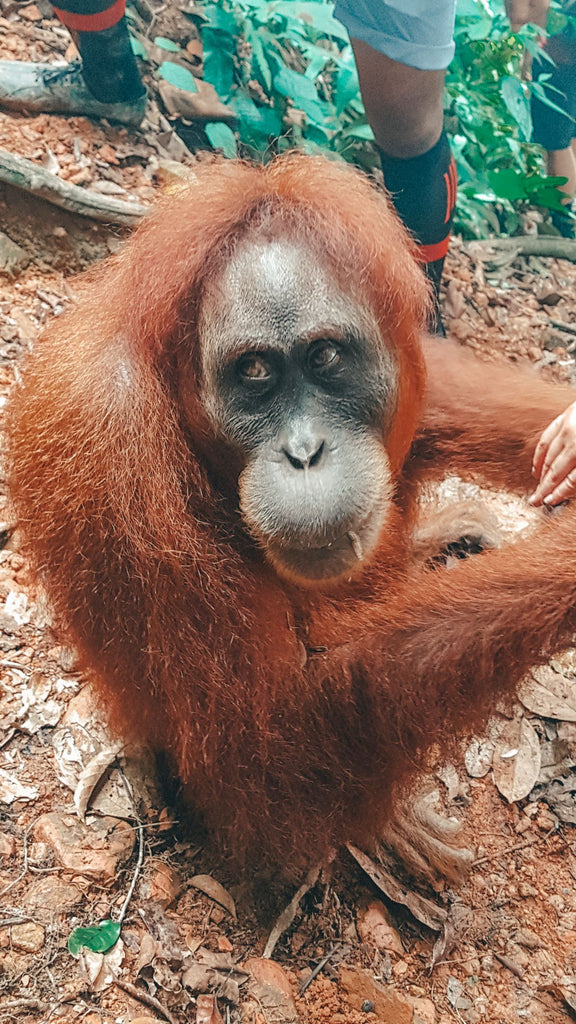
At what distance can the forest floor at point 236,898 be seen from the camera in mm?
1761

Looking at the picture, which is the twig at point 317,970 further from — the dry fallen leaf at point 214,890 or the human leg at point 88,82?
the human leg at point 88,82

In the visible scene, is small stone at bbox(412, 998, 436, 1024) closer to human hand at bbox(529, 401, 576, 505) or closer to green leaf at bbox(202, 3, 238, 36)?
human hand at bbox(529, 401, 576, 505)

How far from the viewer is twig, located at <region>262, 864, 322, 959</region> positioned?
1933mm

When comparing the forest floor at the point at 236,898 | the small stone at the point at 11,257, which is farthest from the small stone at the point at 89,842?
the small stone at the point at 11,257

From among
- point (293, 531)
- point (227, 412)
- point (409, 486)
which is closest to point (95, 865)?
point (293, 531)

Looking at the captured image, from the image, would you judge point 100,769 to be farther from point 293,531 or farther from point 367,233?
point 367,233

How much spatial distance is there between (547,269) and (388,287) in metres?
2.20

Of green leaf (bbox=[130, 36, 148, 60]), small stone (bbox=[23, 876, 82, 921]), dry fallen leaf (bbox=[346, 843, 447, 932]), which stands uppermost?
green leaf (bbox=[130, 36, 148, 60])

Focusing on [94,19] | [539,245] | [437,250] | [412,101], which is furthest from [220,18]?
[539,245]

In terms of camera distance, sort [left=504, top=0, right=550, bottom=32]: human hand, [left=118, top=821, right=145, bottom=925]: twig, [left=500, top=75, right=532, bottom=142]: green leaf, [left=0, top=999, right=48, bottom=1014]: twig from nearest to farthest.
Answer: [left=0, top=999, right=48, bottom=1014]: twig, [left=118, top=821, right=145, bottom=925]: twig, [left=504, top=0, right=550, bottom=32]: human hand, [left=500, top=75, right=532, bottom=142]: green leaf

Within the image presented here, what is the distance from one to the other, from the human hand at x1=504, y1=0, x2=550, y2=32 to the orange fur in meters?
0.95

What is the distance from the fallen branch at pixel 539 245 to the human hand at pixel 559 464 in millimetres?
1942

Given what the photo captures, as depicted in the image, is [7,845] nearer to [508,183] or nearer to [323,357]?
[323,357]

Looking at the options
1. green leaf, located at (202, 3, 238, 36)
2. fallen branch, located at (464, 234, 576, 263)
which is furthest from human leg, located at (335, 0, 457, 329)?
green leaf, located at (202, 3, 238, 36)
